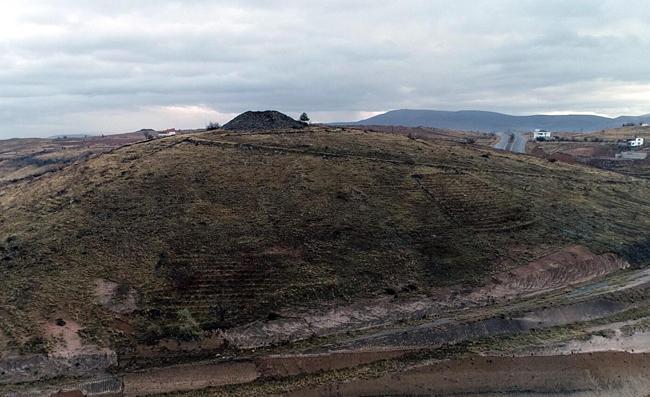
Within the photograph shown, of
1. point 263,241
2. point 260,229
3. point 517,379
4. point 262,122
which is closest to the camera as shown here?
point 517,379

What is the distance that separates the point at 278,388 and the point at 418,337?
10.9m

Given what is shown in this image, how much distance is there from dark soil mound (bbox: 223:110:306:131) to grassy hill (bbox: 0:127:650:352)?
11.5 metres

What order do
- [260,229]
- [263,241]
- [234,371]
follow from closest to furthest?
[234,371], [263,241], [260,229]

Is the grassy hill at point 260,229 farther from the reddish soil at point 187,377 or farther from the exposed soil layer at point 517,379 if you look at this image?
the exposed soil layer at point 517,379

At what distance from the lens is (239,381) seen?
98.9 ft

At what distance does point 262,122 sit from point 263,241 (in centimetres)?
4363

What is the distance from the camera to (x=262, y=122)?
84.9 meters

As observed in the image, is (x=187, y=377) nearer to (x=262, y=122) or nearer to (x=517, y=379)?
(x=517, y=379)

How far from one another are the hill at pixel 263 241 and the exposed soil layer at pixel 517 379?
7329 mm

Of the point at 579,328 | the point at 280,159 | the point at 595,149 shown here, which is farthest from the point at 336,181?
the point at 595,149

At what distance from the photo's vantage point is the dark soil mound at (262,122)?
83.1 m

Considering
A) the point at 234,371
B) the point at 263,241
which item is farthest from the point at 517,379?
the point at 263,241

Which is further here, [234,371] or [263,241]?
[263,241]

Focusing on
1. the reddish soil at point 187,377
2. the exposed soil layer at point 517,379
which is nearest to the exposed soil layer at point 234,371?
the reddish soil at point 187,377
